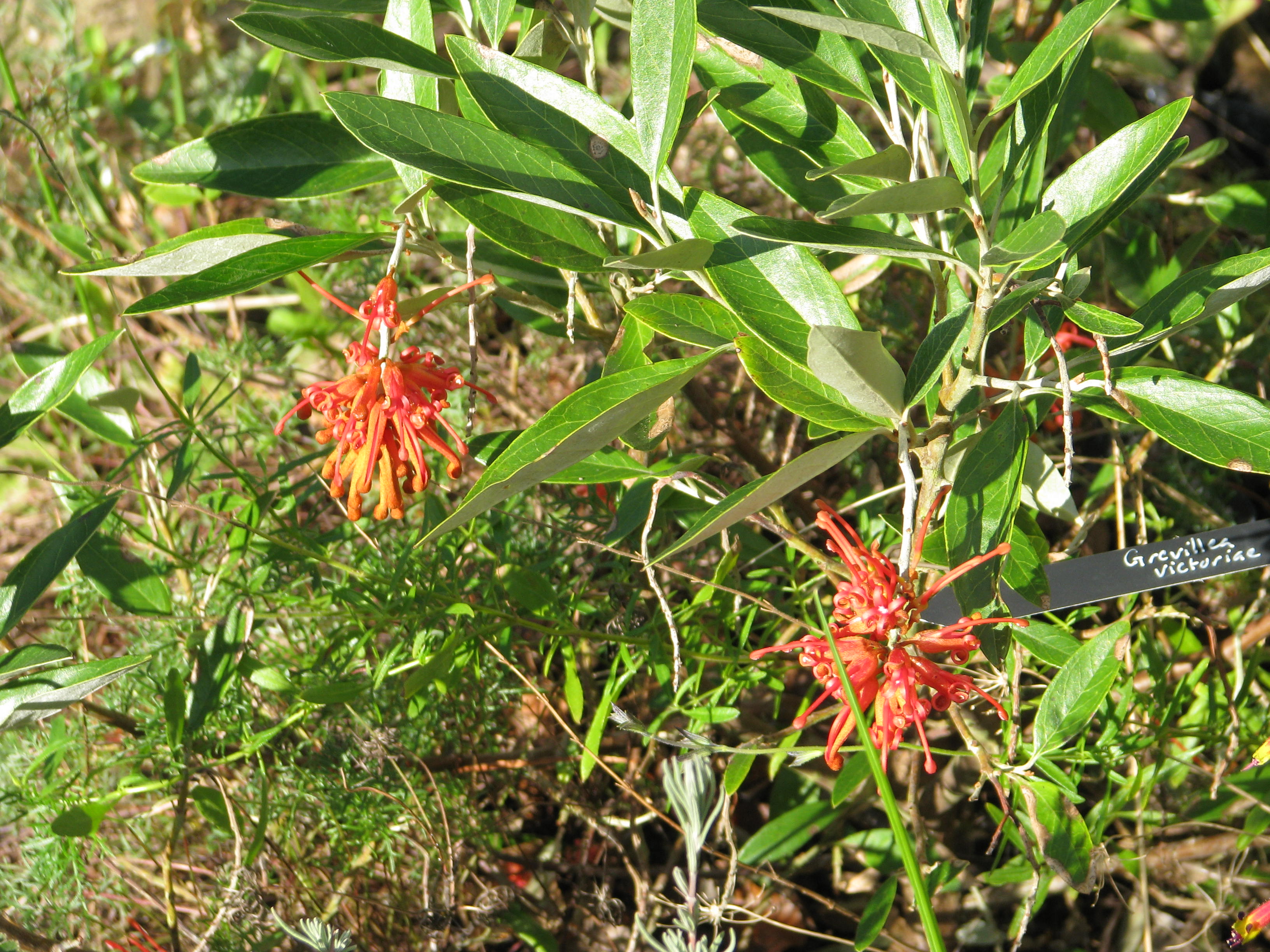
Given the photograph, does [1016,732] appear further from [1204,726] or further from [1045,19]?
[1045,19]

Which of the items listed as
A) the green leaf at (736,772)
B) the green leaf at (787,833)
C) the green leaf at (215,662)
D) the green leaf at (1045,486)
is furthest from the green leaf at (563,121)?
the green leaf at (787,833)

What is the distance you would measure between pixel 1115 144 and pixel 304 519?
50.0 inches

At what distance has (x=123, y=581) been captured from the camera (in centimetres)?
118

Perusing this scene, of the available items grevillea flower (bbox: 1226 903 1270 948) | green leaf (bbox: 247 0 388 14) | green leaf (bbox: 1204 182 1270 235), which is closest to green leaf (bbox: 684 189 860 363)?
green leaf (bbox: 247 0 388 14)

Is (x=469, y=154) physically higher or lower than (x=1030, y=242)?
higher

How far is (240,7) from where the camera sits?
247cm

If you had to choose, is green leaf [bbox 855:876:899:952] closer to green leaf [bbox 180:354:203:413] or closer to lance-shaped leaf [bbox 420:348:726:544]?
lance-shaped leaf [bbox 420:348:726:544]

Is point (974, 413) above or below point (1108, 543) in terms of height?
above

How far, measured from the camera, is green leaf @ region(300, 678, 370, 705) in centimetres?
106

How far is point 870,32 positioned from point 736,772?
72 centimetres

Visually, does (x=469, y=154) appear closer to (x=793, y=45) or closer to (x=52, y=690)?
(x=793, y=45)

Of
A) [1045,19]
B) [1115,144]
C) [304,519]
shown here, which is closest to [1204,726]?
[1115,144]

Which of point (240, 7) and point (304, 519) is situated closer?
point (304, 519)

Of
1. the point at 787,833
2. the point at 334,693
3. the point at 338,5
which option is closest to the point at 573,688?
the point at 334,693
